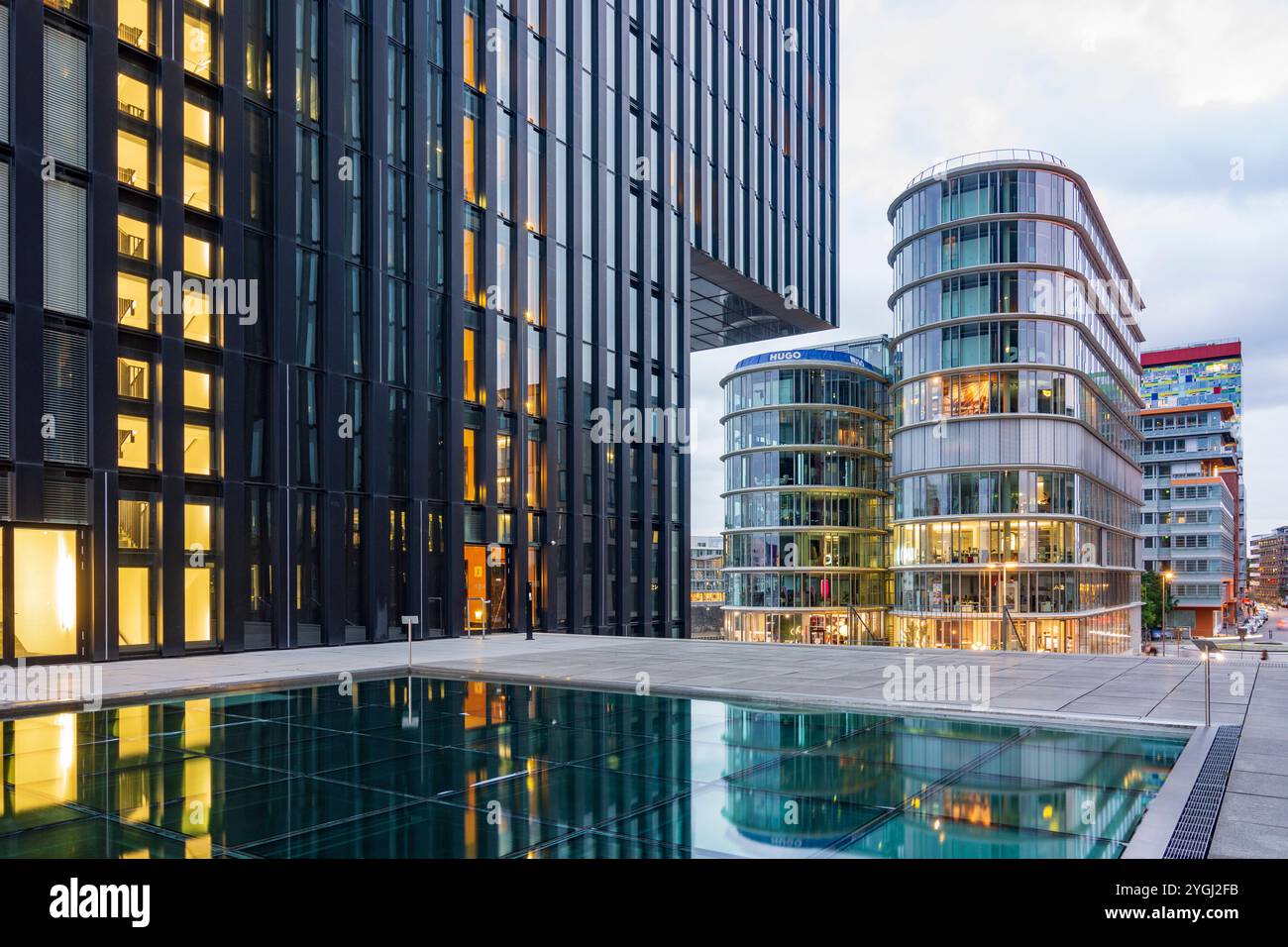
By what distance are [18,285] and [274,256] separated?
6.74 metres

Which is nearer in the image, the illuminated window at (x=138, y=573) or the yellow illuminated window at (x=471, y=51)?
the illuminated window at (x=138, y=573)

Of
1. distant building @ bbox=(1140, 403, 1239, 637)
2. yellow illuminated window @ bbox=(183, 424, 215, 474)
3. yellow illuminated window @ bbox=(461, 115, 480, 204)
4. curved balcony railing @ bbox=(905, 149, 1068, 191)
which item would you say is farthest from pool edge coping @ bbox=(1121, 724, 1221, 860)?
distant building @ bbox=(1140, 403, 1239, 637)

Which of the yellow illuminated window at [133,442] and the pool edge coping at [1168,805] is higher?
the yellow illuminated window at [133,442]

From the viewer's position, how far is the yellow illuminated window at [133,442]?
2147cm

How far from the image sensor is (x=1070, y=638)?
6050cm

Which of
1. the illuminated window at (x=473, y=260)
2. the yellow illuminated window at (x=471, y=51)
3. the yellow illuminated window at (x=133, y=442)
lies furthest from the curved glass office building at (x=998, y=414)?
the yellow illuminated window at (x=133, y=442)

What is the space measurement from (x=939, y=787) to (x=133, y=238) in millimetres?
22055

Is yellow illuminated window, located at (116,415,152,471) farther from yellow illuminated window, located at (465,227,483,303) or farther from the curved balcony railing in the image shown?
the curved balcony railing

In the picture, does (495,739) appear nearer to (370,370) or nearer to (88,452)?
(88,452)

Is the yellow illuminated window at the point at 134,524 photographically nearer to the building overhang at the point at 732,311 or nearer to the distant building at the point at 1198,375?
the building overhang at the point at 732,311

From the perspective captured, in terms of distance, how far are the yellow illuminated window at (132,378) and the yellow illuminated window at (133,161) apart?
426cm

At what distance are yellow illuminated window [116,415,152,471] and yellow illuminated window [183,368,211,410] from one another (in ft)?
4.18

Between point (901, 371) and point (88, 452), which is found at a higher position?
point (901, 371)
